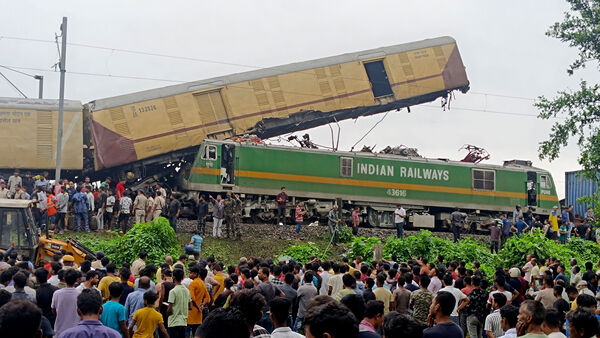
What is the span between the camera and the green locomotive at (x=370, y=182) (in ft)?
80.9

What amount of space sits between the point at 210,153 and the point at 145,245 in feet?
24.9

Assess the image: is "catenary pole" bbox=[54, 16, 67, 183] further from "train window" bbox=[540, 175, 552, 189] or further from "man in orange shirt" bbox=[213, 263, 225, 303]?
"train window" bbox=[540, 175, 552, 189]

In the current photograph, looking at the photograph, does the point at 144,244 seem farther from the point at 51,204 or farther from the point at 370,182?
the point at 370,182

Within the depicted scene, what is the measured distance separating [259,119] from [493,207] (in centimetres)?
1043

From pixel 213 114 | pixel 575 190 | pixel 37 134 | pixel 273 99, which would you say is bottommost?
pixel 575 190

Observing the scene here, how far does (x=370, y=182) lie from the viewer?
26.8 meters

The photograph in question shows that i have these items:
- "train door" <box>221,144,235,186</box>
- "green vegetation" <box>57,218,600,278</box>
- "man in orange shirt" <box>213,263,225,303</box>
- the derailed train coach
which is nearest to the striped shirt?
"man in orange shirt" <box>213,263,225,303</box>

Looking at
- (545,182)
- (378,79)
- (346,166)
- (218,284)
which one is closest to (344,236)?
(346,166)

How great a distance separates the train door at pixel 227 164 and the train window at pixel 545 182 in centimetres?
1351

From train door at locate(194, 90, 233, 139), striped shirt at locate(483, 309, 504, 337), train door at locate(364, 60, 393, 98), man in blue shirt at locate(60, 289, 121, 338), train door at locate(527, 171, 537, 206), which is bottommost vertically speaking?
striped shirt at locate(483, 309, 504, 337)

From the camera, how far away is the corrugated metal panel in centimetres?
3161

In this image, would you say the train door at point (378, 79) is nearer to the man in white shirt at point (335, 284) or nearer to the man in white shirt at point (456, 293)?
the man in white shirt at point (335, 284)

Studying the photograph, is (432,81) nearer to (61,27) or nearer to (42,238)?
(61,27)

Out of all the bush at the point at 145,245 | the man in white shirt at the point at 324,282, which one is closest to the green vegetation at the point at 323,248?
the bush at the point at 145,245
